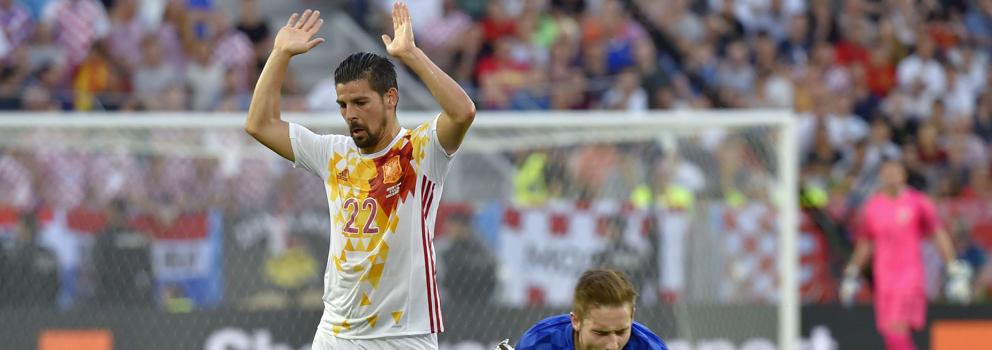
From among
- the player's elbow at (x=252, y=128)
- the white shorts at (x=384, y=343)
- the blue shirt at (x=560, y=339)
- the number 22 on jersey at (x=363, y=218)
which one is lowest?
the white shorts at (x=384, y=343)

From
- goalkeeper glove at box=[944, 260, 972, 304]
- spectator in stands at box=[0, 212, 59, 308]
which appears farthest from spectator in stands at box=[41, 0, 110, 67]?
goalkeeper glove at box=[944, 260, 972, 304]

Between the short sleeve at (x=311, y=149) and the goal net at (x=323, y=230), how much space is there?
3774 mm

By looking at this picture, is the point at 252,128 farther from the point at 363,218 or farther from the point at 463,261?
the point at 463,261

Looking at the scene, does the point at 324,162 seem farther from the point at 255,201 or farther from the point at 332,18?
the point at 332,18

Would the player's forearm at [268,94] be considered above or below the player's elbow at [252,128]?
above

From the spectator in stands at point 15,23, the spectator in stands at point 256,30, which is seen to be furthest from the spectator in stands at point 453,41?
the spectator in stands at point 15,23

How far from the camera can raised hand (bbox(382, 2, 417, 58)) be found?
5184 mm

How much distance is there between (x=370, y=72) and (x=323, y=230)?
4.29m

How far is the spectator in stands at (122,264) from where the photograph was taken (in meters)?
9.27

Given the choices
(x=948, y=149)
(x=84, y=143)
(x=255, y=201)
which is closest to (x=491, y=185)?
(x=255, y=201)

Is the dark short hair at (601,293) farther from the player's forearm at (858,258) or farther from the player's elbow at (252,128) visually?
the player's forearm at (858,258)

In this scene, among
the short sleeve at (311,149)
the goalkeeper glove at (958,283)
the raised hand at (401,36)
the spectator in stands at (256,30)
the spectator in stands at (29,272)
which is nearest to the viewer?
the raised hand at (401,36)

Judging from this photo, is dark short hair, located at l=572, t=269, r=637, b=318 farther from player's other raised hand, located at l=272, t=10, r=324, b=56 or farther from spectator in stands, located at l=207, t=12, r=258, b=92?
spectator in stands, located at l=207, t=12, r=258, b=92

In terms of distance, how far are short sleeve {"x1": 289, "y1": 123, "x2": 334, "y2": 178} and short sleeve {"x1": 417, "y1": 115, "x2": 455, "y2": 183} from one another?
0.37 m
